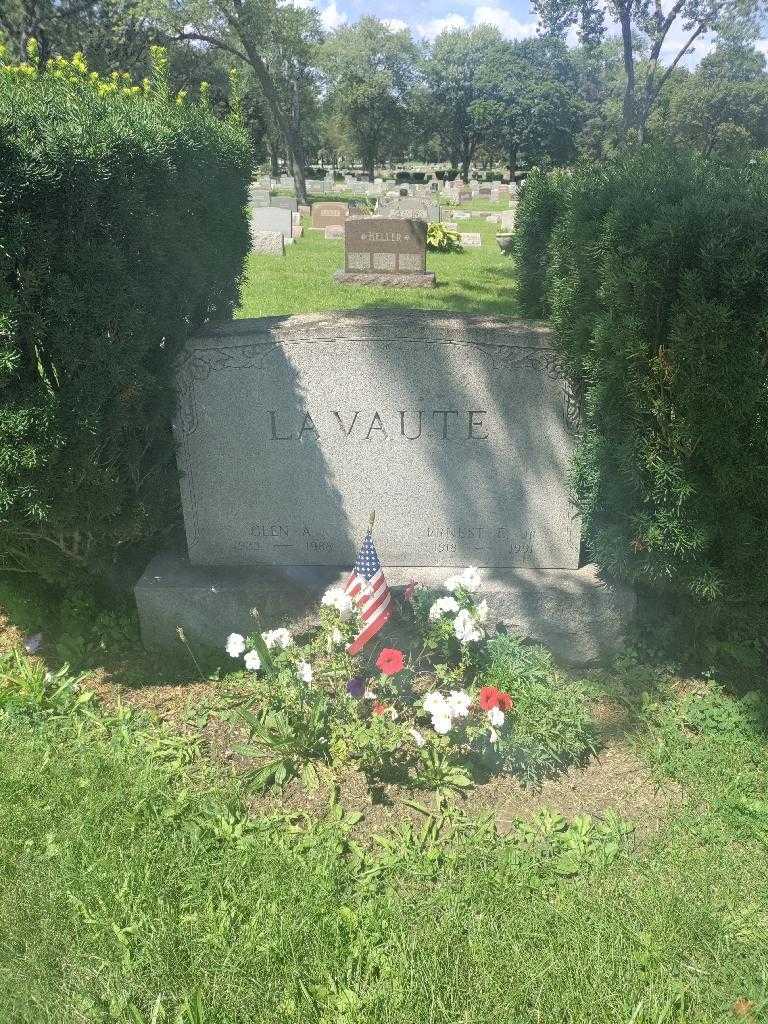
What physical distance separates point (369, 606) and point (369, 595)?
0.16 ft

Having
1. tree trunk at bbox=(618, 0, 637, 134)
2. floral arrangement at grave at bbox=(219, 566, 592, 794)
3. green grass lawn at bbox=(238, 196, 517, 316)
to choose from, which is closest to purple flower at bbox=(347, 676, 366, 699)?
floral arrangement at grave at bbox=(219, 566, 592, 794)

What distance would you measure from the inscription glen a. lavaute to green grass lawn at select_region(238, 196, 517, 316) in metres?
5.16

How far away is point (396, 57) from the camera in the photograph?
210ft

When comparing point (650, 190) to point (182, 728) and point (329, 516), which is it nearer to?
point (329, 516)

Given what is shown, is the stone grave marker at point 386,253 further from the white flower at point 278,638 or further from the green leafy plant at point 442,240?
the white flower at point 278,638

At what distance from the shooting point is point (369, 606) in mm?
3445

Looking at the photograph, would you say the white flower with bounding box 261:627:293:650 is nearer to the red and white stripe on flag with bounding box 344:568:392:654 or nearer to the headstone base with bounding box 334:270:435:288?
the red and white stripe on flag with bounding box 344:568:392:654

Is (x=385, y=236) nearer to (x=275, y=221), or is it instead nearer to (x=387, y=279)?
(x=387, y=279)

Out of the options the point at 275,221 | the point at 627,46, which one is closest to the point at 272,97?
the point at 275,221

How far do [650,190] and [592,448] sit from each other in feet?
3.71

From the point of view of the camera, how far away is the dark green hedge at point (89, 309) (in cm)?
299

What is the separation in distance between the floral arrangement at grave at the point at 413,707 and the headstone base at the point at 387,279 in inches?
416

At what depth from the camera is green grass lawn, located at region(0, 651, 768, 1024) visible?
7.30 feet

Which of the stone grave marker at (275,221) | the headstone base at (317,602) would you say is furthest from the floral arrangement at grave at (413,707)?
the stone grave marker at (275,221)
